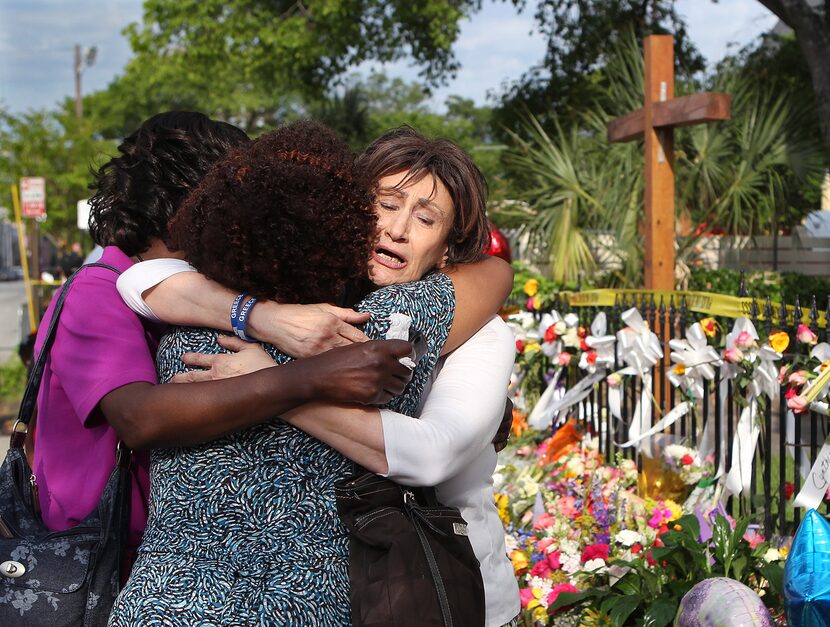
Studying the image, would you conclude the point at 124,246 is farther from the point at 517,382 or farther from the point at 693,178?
the point at 693,178

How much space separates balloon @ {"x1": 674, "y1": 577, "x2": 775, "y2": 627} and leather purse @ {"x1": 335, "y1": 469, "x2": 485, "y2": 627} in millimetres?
1009

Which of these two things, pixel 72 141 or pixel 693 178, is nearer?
pixel 693 178

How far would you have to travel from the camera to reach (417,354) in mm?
1531

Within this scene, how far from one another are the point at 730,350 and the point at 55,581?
2.63 m

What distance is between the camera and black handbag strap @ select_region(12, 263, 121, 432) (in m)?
1.71

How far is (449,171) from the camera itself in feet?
6.14

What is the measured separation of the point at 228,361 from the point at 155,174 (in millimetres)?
535

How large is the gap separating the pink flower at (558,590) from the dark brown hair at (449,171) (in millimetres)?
1729

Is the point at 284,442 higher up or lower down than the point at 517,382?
higher up

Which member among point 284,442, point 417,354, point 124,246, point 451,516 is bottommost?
point 451,516

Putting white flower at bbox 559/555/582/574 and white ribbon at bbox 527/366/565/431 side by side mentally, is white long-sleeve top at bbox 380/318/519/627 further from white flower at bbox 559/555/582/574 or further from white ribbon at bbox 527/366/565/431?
white ribbon at bbox 527/366/565/431

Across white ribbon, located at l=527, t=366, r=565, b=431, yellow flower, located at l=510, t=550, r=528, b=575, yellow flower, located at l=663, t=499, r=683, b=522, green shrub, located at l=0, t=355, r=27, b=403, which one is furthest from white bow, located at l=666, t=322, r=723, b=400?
green shrub, located at l=0, t=355, r=27, b=403

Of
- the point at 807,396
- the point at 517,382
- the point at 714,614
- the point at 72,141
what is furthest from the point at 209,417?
the point at 72,141

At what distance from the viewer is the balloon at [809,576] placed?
5.96 feet
